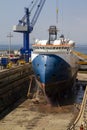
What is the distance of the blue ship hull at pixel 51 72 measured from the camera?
132ft

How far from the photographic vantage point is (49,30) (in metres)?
53.2

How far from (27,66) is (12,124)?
2361 cm

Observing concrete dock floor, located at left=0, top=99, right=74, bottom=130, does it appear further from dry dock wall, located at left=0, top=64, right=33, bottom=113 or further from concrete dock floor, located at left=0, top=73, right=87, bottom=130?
dry dock wall, located at left=0, top=64, right=33, bottom=113

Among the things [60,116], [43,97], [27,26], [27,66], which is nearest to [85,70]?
[27,26]

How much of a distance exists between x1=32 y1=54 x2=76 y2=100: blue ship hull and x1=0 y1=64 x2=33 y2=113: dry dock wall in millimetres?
4201

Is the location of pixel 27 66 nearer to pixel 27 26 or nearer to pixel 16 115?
pixel 16 115

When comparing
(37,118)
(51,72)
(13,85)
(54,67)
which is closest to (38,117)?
(37,118)

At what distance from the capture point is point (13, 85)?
45.1 metres

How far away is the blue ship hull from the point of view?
40.3 metres

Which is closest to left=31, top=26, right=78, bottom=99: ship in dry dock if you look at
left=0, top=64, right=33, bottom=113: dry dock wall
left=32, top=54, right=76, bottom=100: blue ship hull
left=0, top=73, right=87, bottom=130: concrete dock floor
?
left=32, top=54, right=76, bottom=100: blue ship hull

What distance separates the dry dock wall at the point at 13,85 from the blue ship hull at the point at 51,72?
4.20 m

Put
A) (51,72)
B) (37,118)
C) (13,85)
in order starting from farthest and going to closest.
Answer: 1. (13,85)
2. (51,72)
3. (37,118)

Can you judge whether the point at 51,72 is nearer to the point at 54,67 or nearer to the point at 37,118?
the point at 54,67

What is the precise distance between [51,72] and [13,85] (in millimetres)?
7546
